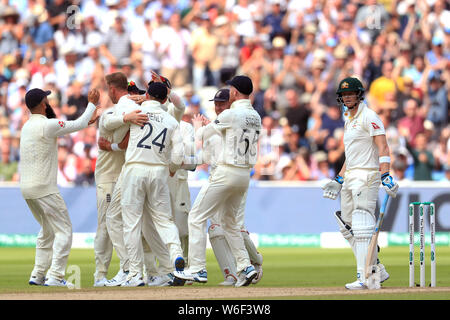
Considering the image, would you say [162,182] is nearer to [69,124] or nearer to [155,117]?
[155,117]

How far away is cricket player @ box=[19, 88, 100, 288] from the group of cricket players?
0.04 ft

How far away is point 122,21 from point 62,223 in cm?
1416

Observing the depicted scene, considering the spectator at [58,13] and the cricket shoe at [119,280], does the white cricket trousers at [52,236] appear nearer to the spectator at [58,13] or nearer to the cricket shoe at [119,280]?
the cricket shoe at [119,280]

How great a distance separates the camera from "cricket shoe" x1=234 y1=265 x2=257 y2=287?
1241 centimetres

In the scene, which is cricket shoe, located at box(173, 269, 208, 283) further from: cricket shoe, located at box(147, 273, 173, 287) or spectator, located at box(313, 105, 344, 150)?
spectator, located at box(313, 105, 344, 150)

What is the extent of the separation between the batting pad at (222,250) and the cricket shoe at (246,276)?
37 cm

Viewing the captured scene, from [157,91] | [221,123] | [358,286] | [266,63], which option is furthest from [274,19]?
[358,286]

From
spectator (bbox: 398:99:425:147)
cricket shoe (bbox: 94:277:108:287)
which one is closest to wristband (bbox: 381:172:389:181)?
cricket shoe (bbox: 94:277:108:287)

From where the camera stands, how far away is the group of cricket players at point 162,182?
1206 centimetres

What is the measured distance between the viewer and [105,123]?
12.8 m

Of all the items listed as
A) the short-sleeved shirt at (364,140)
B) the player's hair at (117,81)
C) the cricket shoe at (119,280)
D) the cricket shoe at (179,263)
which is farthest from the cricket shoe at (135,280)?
the short-sleeved shirt at (364,140)

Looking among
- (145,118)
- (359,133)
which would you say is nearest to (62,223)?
(145,118)
